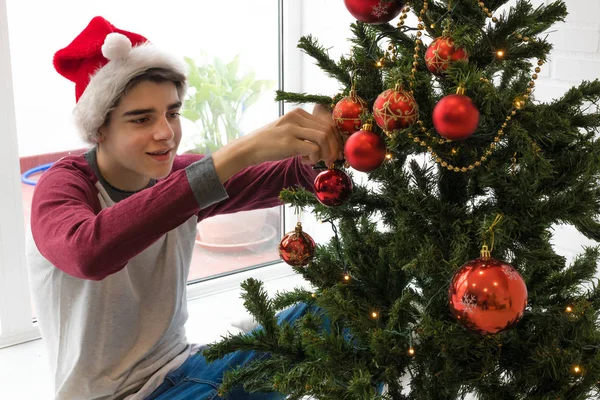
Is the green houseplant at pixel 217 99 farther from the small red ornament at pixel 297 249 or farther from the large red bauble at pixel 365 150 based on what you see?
the large red bauble at pixel 365 150

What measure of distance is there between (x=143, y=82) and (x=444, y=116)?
2.39 feet

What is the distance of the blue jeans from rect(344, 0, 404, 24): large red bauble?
0.60m

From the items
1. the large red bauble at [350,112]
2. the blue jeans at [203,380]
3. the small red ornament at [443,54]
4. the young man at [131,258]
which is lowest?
the blue jeans at [203,380]

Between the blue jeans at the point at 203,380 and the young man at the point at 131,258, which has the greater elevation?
the young man at the point at 131,258

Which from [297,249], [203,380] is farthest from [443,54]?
[203,380]

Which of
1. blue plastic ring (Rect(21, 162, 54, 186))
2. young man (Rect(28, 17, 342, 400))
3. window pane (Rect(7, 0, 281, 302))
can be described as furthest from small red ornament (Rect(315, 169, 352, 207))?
blue plastic ring (Rect(21, 162, 54, 186))

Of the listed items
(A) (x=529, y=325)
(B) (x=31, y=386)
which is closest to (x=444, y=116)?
(A) (x=529, y=325)

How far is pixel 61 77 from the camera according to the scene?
6.27 ft

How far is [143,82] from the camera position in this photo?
4.18ft

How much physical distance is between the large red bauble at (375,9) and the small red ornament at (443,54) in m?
0.09

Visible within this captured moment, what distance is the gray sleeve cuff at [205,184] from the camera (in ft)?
3.05

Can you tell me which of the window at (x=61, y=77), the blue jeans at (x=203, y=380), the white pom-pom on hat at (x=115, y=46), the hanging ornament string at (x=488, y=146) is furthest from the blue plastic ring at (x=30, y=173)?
the hanging ornament string at (x=488, y=146)

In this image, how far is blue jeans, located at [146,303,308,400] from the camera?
3.90 ft

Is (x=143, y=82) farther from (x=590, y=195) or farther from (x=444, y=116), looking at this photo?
(x=590, y=195)
